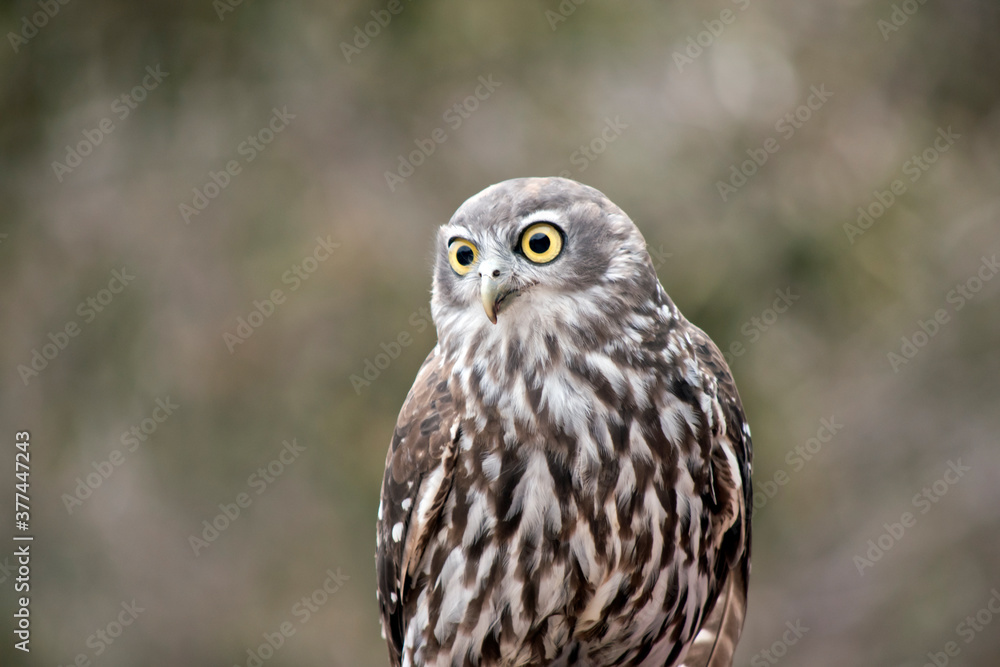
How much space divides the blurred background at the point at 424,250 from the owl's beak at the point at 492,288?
12.0ft

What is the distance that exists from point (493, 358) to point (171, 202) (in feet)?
16.2

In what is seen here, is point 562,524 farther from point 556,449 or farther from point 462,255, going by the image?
point 462,255

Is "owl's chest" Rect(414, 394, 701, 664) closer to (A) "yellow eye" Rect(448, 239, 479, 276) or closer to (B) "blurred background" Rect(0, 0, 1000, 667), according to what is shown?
(A) "yellow eye" Rect(448, 239, 479, 276)

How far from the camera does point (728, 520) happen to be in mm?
3227

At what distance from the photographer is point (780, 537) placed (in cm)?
777

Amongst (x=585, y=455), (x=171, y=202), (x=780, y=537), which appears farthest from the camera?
(x=780, y=537)

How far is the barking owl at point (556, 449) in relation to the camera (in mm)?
2965

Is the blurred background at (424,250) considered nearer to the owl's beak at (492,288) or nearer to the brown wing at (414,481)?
the brown wing at (414,481)

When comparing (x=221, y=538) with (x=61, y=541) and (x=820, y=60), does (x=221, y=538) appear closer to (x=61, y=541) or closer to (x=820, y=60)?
(x=61, y=541)

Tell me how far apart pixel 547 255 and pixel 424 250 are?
131 inches

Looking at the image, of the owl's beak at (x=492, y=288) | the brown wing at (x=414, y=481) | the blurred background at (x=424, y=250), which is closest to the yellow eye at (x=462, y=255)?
the owl's beak at (x=492, y=288)

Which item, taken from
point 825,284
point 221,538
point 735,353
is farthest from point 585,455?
point 221,538

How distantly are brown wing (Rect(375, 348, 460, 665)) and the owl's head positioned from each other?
367mm

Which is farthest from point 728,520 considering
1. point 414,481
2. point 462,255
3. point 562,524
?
point 462,255
